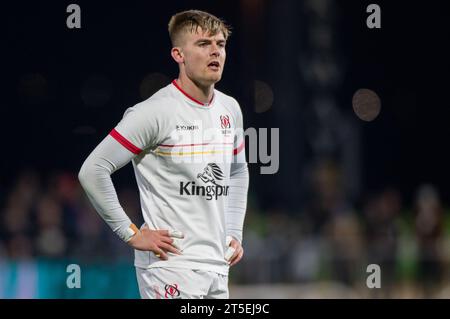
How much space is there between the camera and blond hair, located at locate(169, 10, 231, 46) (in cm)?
724

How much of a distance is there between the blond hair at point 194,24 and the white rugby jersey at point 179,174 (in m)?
0.41

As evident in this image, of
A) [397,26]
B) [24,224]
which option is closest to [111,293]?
[24,224]

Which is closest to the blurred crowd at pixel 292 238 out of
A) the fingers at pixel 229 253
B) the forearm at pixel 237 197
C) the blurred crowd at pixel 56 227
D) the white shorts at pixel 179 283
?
the blurred crowd at pixel 56 227

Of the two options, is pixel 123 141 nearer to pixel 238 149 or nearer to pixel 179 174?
pixel 179 174

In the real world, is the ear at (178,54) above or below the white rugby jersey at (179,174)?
above

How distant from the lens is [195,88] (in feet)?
23.9

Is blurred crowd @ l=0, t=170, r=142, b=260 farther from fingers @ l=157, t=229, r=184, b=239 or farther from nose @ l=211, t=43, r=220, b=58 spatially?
nose @ l=211, t=43, r=220, b=58

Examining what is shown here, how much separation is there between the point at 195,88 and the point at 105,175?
2.82 feet

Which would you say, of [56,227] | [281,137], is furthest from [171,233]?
[281,137]

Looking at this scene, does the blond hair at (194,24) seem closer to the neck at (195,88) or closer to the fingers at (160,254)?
the neck at (195,88)

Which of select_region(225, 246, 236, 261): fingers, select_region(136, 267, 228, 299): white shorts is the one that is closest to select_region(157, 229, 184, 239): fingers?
select_region(136, 267, 228, 299): white shorts

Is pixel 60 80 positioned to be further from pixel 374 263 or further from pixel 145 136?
pixel 145 136

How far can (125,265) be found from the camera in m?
12.7

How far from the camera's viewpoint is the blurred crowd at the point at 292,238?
13.0 m
